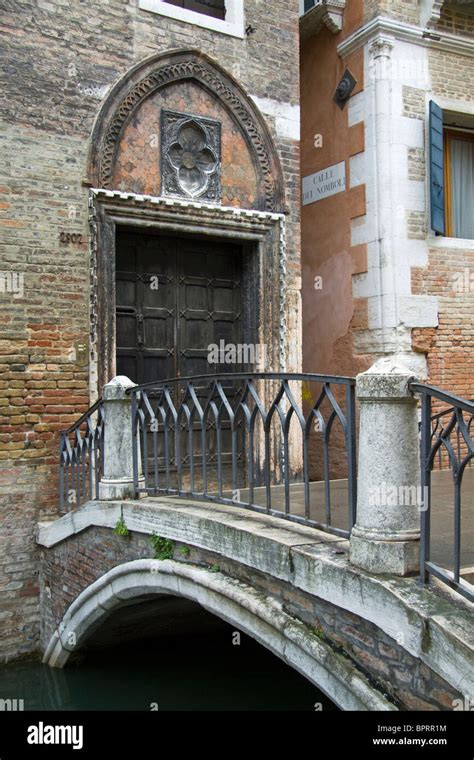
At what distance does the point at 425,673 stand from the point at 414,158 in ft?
21.7

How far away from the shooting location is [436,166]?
8.40m

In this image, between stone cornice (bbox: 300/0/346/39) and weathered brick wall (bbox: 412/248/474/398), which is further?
stone cornice (bbox: 300/0/346/39)

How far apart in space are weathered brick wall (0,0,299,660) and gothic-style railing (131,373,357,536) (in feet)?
3.27

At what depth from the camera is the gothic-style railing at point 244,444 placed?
435 cm

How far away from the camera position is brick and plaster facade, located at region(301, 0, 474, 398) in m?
8.35

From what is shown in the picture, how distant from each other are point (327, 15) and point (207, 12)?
1525mm

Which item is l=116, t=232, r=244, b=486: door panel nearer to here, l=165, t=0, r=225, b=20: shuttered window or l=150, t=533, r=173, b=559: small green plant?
l=150, t=533, r=173, b=559: small green plant

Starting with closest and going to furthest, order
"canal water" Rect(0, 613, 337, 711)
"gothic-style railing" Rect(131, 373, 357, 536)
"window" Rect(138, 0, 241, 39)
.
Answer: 1. "gothic-style railing" Rect(131, 373, 357, 536)
2. "canal water" Rect(0, 613, 337, 711)
3. "window" Rect(138, 0, 241, 39)

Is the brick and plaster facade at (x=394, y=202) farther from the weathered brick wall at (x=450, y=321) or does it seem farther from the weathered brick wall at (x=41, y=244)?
the weathered brick wall at (x=41, y=244)

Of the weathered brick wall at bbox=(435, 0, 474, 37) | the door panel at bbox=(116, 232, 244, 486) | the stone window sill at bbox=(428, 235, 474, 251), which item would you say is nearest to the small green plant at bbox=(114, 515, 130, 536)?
the door panel at bbox=(116, 232, 244, 486)

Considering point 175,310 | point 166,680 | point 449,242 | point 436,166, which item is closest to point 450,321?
point 449,242

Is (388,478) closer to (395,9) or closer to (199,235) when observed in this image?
(199,235)

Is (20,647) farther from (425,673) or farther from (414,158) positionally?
(414,158)

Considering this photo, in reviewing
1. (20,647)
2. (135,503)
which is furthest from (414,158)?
(20,647)
